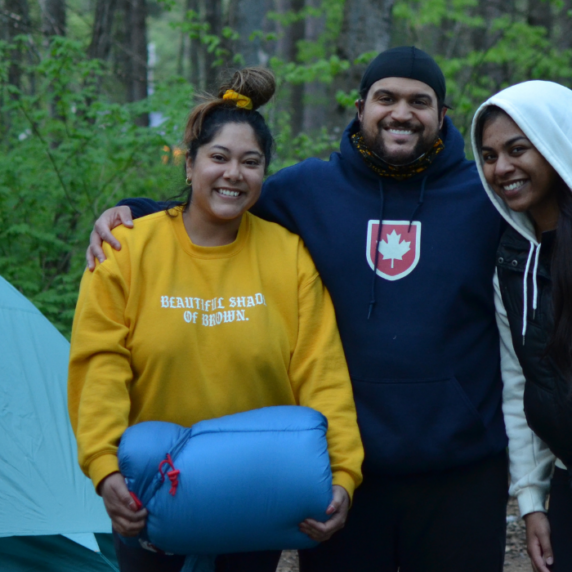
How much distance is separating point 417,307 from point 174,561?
1.24 metres

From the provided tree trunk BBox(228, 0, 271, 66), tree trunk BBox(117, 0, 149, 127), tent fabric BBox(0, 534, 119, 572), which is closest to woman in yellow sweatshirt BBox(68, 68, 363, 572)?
tent fabric BBox(0, 534, 119, 572)

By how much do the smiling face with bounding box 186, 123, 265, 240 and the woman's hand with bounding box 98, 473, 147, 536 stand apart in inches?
35.8

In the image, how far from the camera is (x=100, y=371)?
243 cm

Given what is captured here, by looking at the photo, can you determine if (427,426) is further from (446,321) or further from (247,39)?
(247,39)

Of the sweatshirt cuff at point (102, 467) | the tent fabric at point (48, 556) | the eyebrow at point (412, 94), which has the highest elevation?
the eyebrow at point (412, 94)

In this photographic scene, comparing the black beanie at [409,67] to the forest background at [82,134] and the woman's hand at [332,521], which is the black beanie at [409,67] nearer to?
the forest background at [82,134]

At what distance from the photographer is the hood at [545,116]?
236 centimetres

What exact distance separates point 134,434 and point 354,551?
1.00 metres

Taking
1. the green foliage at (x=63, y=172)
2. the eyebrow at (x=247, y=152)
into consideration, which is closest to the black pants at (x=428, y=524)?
the eyebrow at (x=247, y=152)

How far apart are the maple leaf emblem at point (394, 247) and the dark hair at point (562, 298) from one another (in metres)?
0.55

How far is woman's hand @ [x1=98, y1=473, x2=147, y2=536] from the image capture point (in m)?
2.31

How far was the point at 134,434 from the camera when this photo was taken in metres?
2.33

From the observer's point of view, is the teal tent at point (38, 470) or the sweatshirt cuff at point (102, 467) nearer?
the sweatshirt cuff at point (102, 467)

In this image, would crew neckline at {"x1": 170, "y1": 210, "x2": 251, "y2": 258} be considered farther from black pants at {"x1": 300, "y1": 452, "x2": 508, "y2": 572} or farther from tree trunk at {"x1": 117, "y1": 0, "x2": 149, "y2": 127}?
tree trunk at {"x1": 117, "y1": 0, "x2": 149, "y2": 127}
